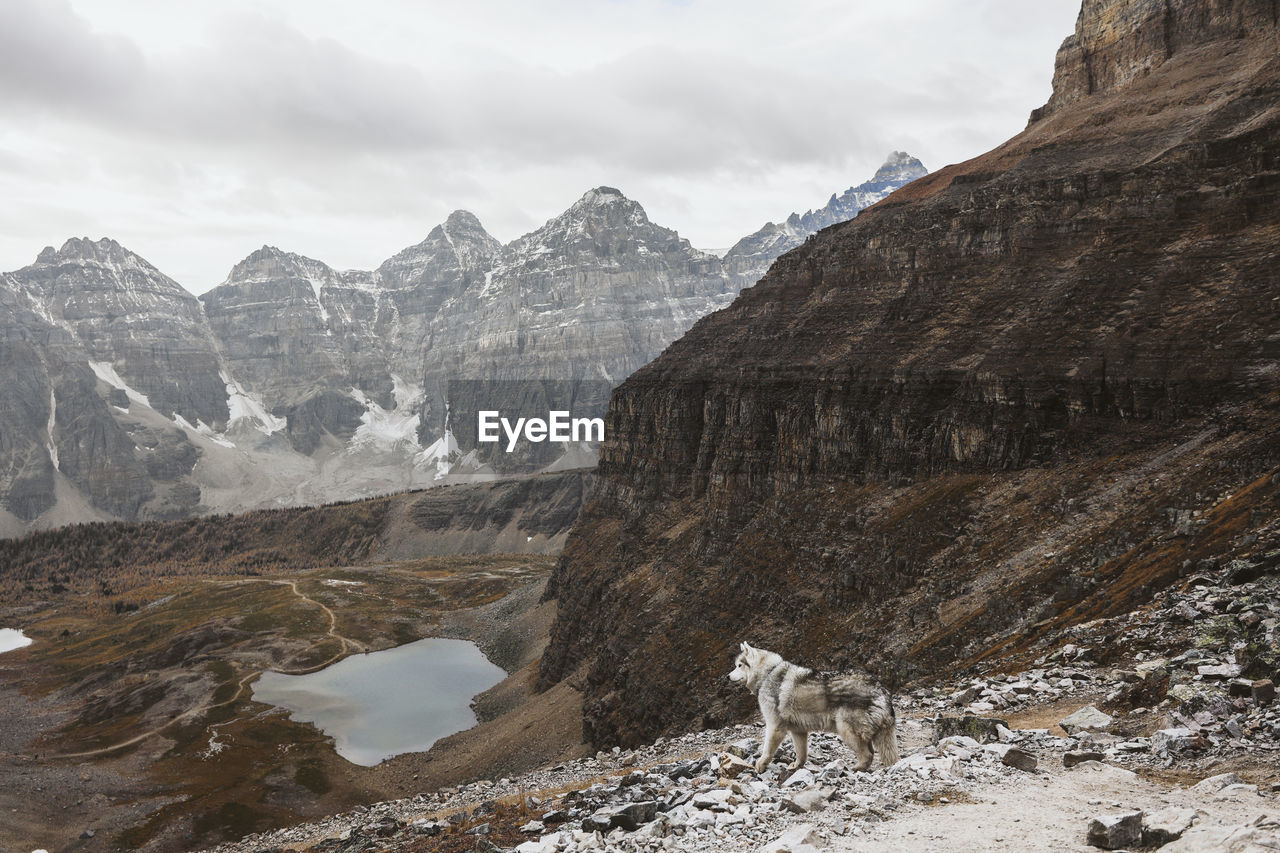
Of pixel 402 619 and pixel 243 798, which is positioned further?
pixel 402 619

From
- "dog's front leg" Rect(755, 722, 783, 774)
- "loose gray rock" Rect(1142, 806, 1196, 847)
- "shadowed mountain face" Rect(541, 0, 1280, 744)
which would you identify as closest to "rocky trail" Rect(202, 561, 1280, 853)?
"loose gray rock" Rect(1142, 806, 1196, 847)

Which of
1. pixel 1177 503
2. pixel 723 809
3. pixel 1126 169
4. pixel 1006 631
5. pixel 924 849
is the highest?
pixel 1126 169

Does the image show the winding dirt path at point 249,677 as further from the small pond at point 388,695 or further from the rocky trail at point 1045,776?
the rocky trail at point 1045,776

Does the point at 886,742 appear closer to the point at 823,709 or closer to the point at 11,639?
the point at 823,709

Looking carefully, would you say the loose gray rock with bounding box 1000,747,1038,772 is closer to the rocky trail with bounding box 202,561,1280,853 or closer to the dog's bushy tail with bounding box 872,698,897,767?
the rocky trail with bounding box 202,561,1280,853

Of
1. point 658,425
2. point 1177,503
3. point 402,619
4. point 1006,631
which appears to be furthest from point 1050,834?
point 402,619

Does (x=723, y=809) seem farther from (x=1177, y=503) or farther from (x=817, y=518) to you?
(x=817, y=518)

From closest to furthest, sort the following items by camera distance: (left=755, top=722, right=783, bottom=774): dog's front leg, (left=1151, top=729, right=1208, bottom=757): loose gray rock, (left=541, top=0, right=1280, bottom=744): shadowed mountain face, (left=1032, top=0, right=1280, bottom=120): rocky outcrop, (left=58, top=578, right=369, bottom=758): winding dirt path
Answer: (left=1151, top=729, right=1208, bottom=757): loose gray rock
(left=755, top=722, right=783, bottom=774): dog's front leg
(left=541, top=0, right=1280, bottom=744): shadowed mountain face
(left=1032, top=0, right=1280, bottom=120): rocky outcrop
(left=58, top=578, right=369, bottom=758): winding dirt path
